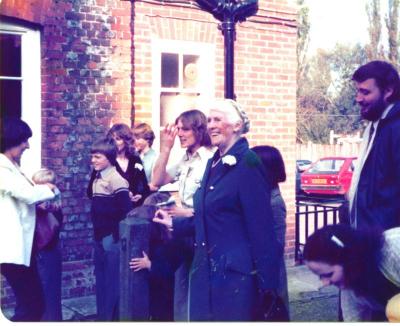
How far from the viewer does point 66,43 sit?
20.2 feet

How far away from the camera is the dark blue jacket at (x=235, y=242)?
336cm

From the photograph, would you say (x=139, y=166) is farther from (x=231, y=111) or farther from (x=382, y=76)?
(x=382, y=76)

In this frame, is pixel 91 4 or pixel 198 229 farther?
pixel 91 4

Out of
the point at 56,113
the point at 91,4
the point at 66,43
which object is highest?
the point at 91,4

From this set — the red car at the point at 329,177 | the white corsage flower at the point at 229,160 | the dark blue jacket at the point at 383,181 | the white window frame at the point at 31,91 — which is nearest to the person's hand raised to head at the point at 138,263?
the white corsage flower at the point at 229,160

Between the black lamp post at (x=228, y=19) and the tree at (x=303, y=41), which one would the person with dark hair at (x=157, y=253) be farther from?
the tree at (x=303, y=41)

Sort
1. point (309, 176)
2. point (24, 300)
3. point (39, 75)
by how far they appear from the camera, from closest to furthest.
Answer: point (24, 300) < point (39, 75) < point (309, 176)

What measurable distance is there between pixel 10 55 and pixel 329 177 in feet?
54.4

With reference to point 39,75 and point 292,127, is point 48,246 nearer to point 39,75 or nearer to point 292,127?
point 39,75

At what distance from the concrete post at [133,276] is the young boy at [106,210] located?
890 millimetres

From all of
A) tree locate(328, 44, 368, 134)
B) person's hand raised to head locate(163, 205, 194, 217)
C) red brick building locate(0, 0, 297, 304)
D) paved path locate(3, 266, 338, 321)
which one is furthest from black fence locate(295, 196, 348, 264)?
tree locate(328, 44, 368, 134)

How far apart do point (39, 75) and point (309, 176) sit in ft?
55.7

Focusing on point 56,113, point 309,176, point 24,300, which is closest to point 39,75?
point 56,113

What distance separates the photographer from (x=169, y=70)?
23.2 feet
